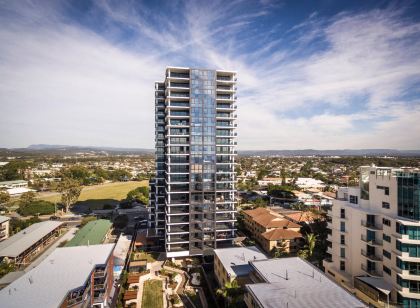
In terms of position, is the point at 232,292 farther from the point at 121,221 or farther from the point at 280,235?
the point at 121,221

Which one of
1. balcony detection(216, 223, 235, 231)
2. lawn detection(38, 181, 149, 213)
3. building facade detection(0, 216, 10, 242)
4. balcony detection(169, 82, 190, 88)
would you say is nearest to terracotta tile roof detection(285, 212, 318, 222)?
balcony detection(216, 223, 235, 231)

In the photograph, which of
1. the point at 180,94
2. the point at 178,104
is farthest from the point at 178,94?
the point at 178,104

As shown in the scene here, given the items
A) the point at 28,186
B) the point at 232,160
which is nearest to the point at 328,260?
the point at 232,160

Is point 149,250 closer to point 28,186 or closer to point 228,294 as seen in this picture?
point 228,294

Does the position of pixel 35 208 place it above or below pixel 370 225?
below

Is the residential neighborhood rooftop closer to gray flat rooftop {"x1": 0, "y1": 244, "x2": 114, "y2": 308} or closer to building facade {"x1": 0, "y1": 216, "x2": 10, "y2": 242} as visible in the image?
gray flat rooftop {"x1": 0, "y1": 244, "x2": 114, "y2": 308}
